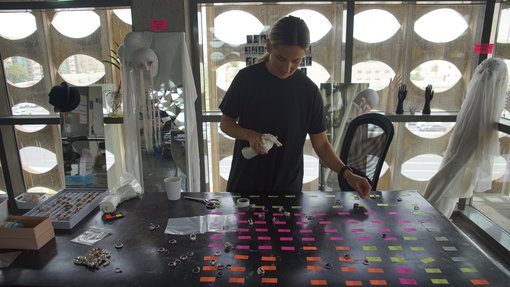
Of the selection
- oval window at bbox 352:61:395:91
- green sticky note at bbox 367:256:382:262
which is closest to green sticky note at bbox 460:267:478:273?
green sticky note at bbox 367:256:382:262

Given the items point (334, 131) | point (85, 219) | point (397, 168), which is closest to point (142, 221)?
point (85, 219)

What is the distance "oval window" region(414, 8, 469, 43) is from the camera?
2967 mm

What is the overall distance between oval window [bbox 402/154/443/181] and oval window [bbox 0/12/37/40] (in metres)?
3.81

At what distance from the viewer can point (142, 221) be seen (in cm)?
139

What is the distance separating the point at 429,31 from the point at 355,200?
2.20 meters

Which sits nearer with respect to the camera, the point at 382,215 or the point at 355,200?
the point at 382,215

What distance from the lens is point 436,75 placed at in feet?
10.1

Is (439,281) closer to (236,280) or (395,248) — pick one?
(395,248)

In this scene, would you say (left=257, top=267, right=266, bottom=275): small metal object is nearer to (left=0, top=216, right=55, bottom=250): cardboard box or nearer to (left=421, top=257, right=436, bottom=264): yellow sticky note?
(left=421, top=257, right=436, bottom=264): yellow sticky note

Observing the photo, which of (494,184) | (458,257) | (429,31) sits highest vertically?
(429,31)

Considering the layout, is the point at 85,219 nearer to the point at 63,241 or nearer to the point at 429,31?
the point at 63,241

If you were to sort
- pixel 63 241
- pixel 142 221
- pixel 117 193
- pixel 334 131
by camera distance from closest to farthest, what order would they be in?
pixel 63 241, pixel 142 221, pixel 117 193, pixel 334 131

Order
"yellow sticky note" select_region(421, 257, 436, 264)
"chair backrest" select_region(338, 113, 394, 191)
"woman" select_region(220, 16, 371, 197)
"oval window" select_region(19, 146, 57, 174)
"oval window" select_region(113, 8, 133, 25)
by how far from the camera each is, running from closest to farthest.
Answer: "yellow sticky note" select_region(421, 257, 436, 264)
"woman" select_region(220, 16, 371, 197)
"chair backrest" select_region(338, 113, 394, 191)
"oval window" select_region(113, 8, 133, 25)
"oval window" select_region(19, 146, 57, 174)

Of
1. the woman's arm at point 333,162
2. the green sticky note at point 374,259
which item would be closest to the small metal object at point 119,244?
the green sticky note at point 374,259
